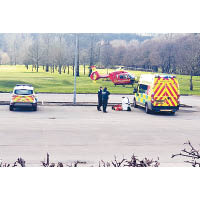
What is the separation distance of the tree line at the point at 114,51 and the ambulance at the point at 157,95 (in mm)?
2357

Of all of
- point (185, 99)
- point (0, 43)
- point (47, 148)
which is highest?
point (0, 43)

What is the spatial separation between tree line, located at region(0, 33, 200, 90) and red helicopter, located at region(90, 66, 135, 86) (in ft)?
1.24

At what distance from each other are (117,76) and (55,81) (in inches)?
89.5

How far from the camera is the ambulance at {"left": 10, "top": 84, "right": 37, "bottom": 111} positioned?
1368cm

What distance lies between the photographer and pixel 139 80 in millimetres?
14281

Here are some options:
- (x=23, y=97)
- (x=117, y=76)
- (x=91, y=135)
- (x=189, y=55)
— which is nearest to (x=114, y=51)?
(x=117, y=76)

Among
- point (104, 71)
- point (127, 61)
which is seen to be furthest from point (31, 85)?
point (127, 61)

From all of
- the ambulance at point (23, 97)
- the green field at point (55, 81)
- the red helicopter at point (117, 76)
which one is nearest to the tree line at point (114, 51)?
the green field at point (55, 81)

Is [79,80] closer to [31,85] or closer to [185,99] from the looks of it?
[31,85]

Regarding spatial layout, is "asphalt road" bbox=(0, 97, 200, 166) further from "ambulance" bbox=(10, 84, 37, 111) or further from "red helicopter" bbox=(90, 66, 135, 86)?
"red helicopter" bbox=(90, 66, 135, 86)

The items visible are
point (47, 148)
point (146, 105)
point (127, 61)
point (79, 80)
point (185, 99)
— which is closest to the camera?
point (47, 148)

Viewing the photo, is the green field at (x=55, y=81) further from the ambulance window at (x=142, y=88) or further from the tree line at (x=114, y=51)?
the ambulance window at (x=142, y=88)
